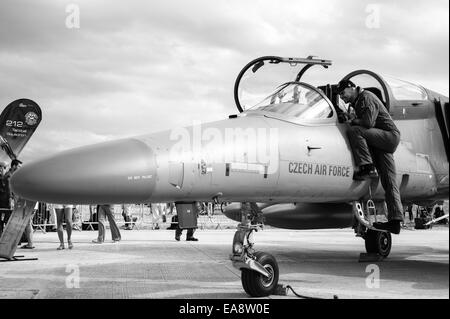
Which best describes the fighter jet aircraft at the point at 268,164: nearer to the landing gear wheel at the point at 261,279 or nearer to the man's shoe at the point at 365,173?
the landing gear wheel at the point at 261,279

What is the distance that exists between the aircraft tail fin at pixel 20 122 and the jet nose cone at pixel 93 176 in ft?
42.0

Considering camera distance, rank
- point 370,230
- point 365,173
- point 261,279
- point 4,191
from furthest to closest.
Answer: point 4,191 → point 370,230 → point 365,173 → point 261,279

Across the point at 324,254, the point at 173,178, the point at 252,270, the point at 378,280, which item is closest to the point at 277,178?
the point at 252,270

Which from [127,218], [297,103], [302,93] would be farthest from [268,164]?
[127,218]

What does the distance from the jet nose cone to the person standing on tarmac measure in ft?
10.7

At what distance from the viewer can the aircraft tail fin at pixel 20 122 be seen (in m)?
16.7

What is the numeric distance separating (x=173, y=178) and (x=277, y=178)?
1514 mm

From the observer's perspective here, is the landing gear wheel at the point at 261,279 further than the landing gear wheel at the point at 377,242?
No

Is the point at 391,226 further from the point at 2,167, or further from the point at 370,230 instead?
the point at 2,167

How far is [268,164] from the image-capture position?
19.7 feet

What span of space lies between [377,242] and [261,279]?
4586 millimetres

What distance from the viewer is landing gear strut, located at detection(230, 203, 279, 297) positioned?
5.62 meters

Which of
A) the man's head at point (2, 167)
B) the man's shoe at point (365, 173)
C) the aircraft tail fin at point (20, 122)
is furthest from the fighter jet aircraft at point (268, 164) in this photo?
the aircraft tail fin at point (20, 122)

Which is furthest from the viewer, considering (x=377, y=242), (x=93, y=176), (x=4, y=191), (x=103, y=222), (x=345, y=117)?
(x=103, y=222)
